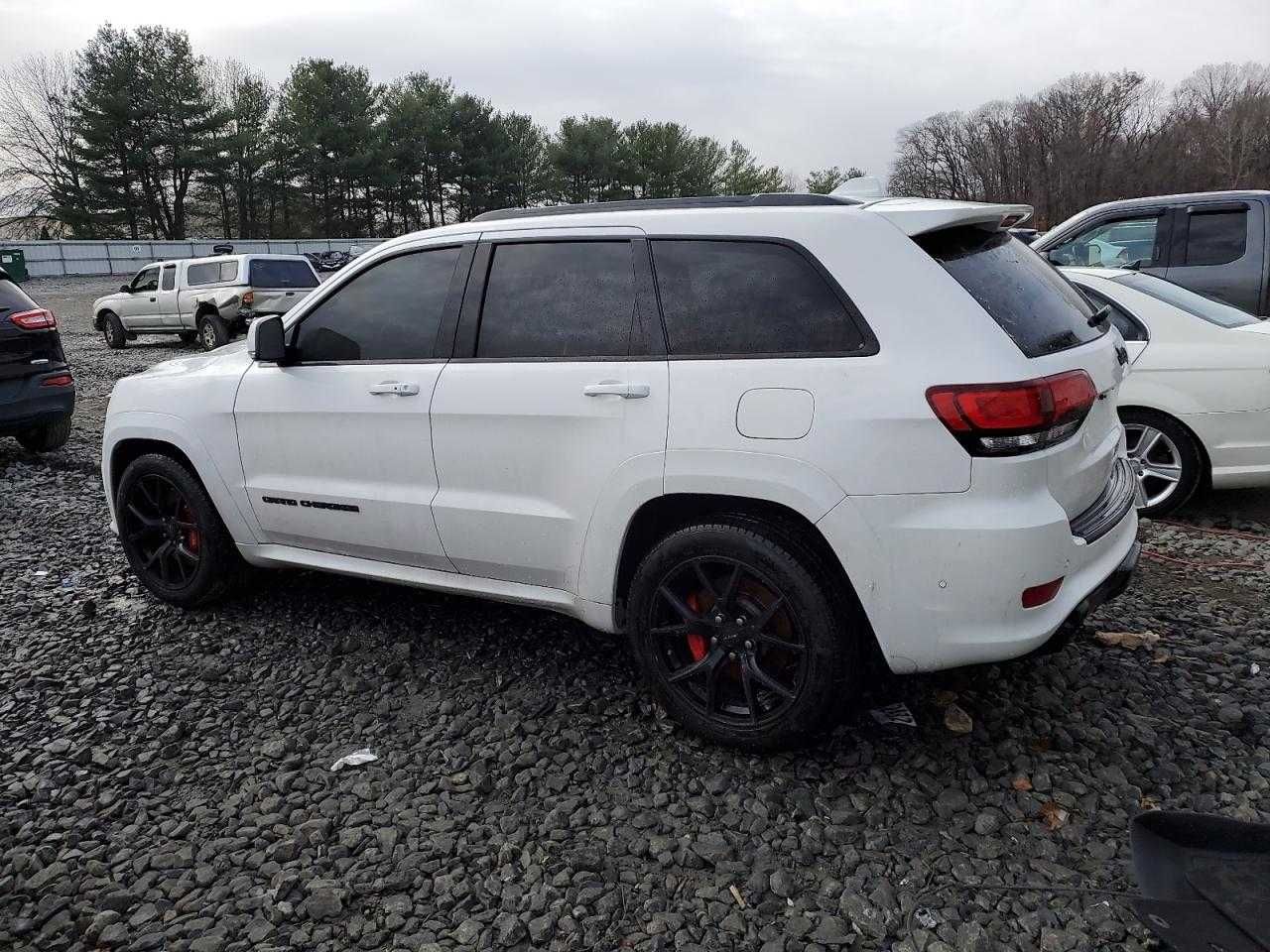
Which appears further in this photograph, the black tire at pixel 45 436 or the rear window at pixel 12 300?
the black tire at pixel 45 436

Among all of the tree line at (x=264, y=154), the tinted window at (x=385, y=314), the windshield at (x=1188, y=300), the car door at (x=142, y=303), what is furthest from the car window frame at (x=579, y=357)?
the tree line at (x=264, y=154)

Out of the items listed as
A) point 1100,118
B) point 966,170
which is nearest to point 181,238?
point 966,170

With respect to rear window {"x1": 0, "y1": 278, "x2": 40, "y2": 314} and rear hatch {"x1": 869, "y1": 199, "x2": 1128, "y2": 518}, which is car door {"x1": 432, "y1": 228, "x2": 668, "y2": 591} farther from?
rear window {"x1": 0, "y1": 278, "x2": 40, "y2": 314}

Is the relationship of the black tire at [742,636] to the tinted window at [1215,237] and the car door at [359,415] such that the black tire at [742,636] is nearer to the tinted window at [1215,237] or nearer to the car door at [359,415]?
the car door at [359,415]

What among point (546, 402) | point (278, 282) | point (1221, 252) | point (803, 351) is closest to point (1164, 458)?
point (1221, 252)

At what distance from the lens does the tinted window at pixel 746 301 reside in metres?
2.85

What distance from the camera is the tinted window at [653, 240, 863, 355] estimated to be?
2.85 m

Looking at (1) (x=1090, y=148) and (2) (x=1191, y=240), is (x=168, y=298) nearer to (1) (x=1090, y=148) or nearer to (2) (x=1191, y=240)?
(2) (x=1191, y=240)

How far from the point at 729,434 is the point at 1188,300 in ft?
13.7

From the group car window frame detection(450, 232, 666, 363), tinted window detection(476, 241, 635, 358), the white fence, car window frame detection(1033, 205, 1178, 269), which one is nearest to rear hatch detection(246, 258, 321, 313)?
car window frame detection(1033, 205, 1178, 269)

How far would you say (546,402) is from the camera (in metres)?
3.23

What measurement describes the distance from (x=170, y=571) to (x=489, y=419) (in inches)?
88.2

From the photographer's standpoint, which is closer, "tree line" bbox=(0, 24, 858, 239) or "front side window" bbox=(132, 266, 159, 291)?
"front side window" bbox=(132, 266, 159, 291)

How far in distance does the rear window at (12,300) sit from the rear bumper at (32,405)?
21.8 inches
